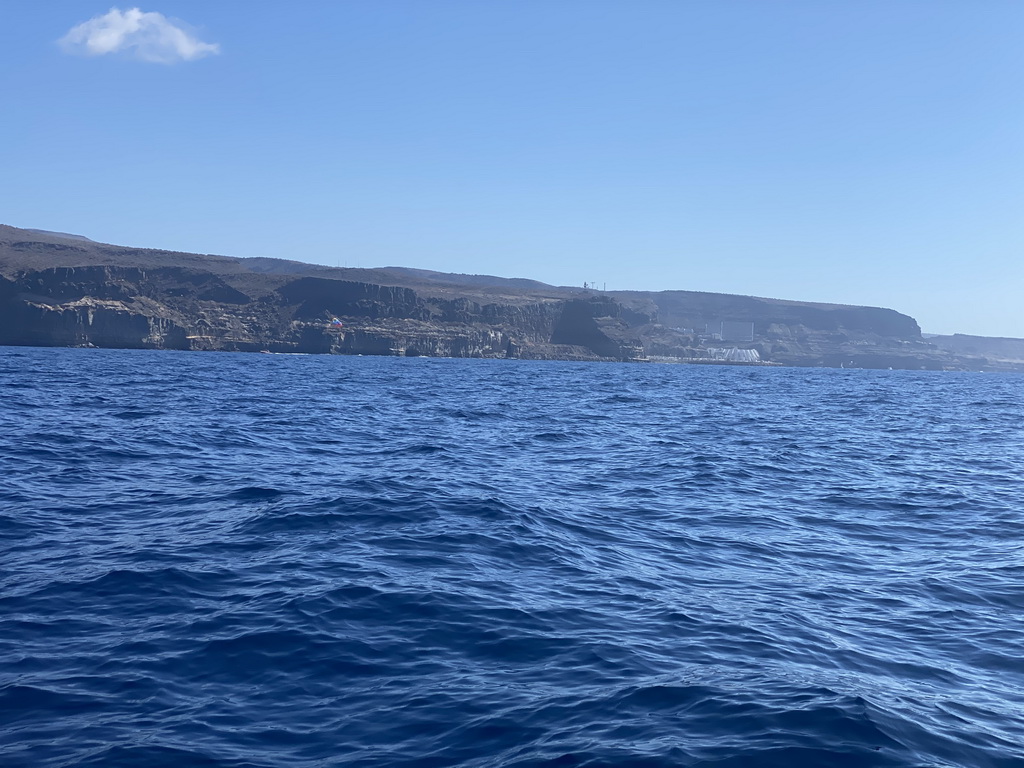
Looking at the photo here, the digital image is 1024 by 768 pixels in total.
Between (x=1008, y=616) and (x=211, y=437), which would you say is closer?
(x=1008, y=616)

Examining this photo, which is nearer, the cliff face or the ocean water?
the ocean water

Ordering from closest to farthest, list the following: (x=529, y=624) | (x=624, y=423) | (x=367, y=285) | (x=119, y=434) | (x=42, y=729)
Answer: (x=42, y=729) → (x=529, y=624) → (x=119, y=434) → (x=624, y=423) → (x=367, y=285)

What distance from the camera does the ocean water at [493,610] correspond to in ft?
21.7

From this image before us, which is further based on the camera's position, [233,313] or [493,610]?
[233,313]

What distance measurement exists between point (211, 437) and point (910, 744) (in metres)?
21.4

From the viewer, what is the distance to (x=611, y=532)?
1416 cm

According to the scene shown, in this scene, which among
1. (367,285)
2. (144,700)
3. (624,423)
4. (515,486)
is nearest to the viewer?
(144,700)

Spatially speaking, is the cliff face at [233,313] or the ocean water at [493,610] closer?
the ocean water at [493,610]

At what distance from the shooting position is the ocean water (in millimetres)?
6617

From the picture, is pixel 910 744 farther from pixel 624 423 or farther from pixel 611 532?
pixel 624 423

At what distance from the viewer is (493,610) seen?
9.73 metres

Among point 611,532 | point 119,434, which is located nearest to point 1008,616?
point 611,532

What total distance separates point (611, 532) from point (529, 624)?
16.8 ft

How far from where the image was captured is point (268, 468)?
19.3 metres
